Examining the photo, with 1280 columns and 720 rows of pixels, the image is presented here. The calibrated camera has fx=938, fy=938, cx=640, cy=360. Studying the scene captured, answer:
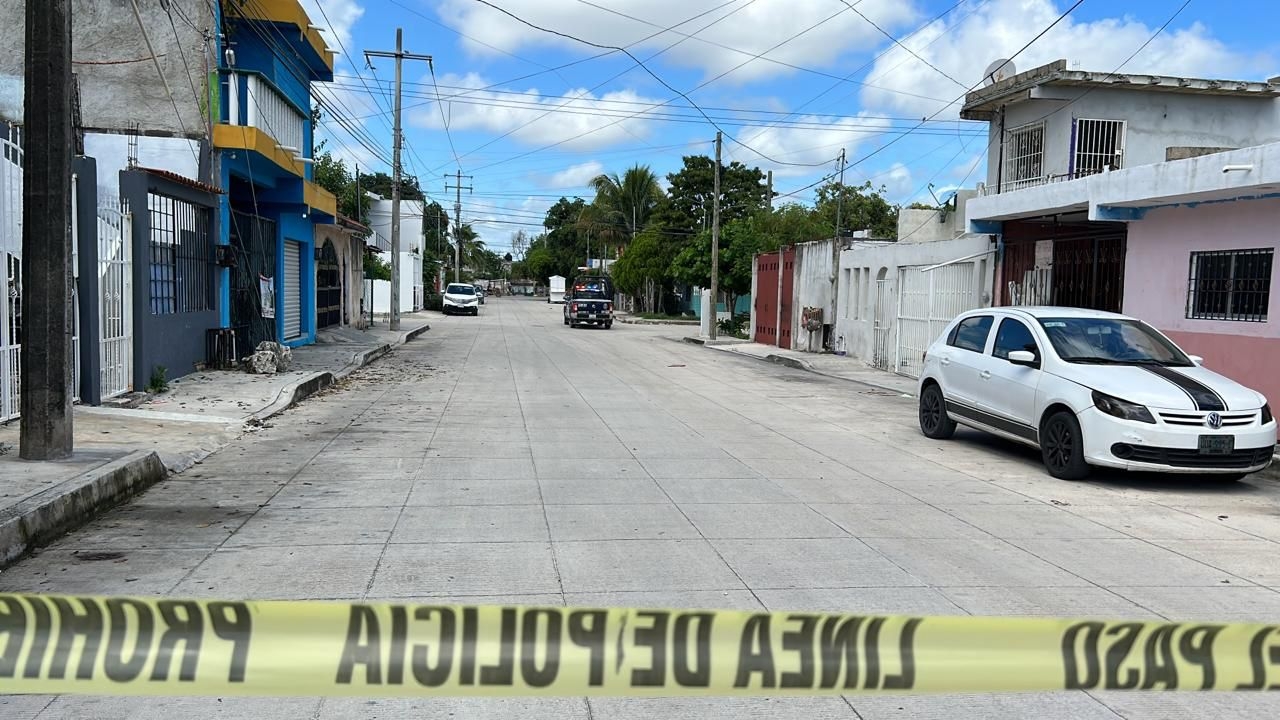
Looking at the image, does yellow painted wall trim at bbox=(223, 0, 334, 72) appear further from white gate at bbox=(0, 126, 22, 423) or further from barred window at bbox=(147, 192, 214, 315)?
white gate at bbox=(0, 126, 22, 423)

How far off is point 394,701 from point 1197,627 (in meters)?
3.06

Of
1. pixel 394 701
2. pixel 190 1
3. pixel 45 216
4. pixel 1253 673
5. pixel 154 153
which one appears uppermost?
pixel 190 1

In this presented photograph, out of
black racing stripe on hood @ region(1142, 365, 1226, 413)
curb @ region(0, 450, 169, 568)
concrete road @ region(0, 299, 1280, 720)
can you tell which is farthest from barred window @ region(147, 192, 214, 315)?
black racing stripe on hood @ region(1142, 365, 1226, 413)

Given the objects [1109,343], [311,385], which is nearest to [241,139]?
[311,385]

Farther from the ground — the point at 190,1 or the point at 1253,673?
the point at 190,1

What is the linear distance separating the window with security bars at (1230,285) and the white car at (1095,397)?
8.97ft

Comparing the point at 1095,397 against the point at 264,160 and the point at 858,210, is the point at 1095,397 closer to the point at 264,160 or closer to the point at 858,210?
the point at 264,160

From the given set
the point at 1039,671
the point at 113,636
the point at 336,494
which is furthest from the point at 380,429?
the point at 1039,671

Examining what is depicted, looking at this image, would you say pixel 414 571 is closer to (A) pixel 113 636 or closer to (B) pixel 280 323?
(A) pixel 113 636

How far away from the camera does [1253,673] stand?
8.77 feet

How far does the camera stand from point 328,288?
101 feet

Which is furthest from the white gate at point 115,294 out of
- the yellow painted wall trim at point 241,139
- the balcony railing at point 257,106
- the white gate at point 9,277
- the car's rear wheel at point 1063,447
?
the car's rear wheel at point 1063,447

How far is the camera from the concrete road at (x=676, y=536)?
414 cm

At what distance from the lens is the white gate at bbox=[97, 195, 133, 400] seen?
11.9m
